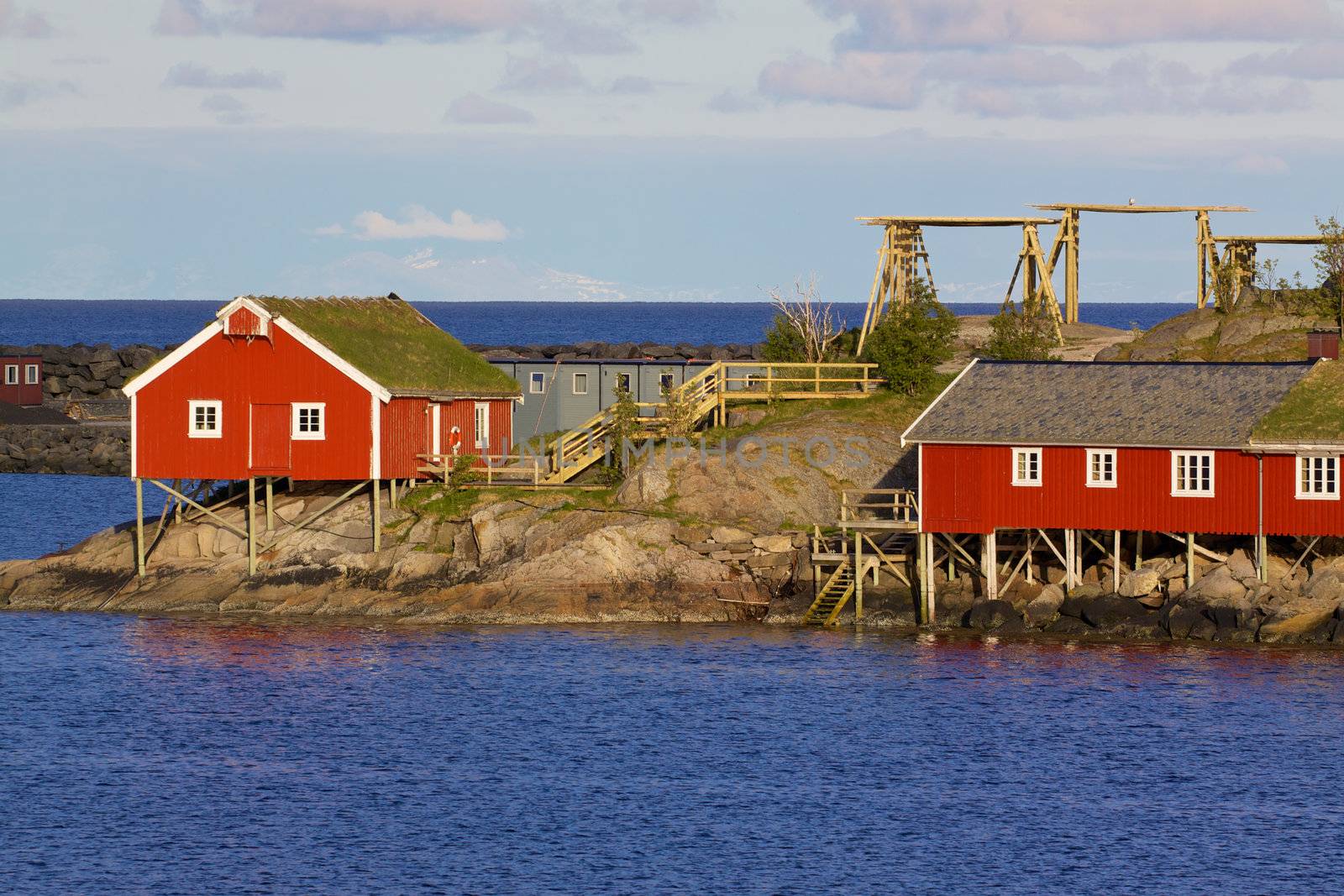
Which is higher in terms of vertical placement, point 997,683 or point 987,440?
point 987,440

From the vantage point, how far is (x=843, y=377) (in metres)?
69.1

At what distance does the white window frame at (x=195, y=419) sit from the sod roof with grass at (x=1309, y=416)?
95.3 feet

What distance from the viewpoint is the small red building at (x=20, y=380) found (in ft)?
362

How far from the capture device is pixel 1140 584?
53.5 m

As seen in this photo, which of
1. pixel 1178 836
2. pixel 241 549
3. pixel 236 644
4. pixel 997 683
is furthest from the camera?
pixel 241 549

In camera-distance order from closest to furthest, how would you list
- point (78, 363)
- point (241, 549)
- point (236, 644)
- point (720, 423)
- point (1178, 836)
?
point (1178, 836), point (236, 644), point (241, 549), point (720, 423), point (78, 363)

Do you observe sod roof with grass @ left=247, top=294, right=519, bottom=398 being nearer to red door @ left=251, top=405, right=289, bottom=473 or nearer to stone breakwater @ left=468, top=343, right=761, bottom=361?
red door @ left=251, top=405, right=289, bottom=473

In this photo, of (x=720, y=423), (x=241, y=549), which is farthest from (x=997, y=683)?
(x=241, y=549)

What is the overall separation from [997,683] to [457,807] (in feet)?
49.8

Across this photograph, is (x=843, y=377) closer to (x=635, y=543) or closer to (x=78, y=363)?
(x=635, y=543)

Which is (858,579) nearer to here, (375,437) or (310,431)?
(375,437)

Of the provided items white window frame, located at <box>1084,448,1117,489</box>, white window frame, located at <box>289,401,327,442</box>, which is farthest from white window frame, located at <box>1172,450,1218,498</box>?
white window frame, located at <box>289,401,327,442</box>

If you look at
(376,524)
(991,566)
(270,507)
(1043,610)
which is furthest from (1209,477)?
(270,507)

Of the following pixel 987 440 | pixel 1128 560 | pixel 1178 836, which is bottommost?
pixel 1178 836
